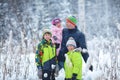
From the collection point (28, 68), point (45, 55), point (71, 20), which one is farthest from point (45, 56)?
point (28, 68)

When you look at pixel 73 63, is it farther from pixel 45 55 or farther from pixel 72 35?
pixel 72 35

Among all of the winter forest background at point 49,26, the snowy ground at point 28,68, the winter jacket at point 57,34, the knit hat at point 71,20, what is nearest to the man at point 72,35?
the knit hat at point 71,20

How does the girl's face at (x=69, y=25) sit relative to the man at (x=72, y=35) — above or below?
above

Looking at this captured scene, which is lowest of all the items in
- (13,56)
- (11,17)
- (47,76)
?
(47,76)

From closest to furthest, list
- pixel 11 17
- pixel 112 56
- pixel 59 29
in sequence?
pixel 59 29, pixel 112 56, pixel 11 17

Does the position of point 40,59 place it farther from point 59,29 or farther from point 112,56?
point 112,56

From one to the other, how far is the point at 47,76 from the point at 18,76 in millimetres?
1183

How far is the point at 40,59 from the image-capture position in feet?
23.5

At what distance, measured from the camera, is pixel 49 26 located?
752 inches

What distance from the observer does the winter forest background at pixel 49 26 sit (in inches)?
325

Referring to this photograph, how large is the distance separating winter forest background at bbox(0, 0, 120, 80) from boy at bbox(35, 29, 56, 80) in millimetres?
1018

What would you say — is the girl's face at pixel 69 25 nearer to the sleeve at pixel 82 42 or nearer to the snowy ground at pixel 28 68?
the sleeve at pixel 82 42

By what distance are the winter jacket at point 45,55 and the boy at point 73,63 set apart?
39 cm

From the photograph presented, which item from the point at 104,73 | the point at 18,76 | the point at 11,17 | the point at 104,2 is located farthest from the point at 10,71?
the point at 104,2
